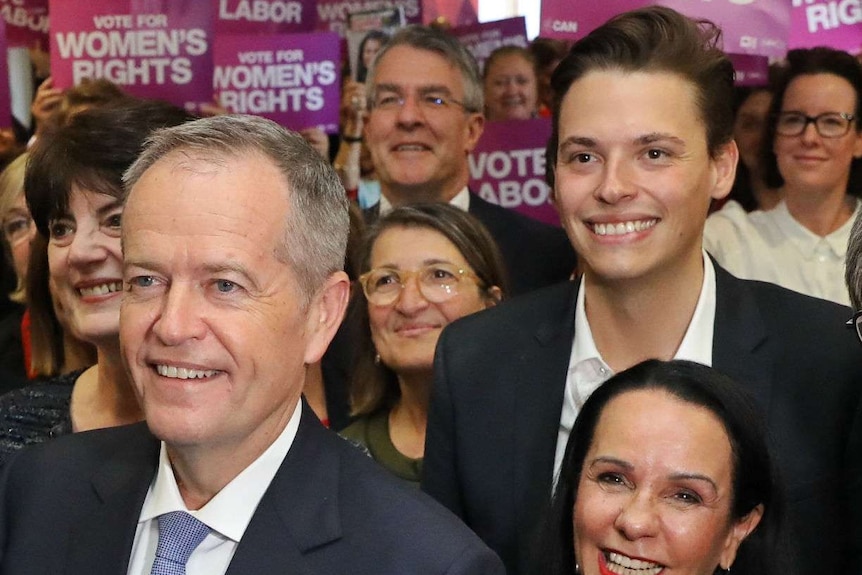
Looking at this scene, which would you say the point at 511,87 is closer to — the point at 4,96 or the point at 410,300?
the point at 4,96

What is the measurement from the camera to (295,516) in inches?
80.5

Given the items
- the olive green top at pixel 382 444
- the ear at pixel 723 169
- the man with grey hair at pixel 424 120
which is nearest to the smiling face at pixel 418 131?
the man with grey hair at pixel 424 120

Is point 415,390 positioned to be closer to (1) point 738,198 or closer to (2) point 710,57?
(2) point 710,57

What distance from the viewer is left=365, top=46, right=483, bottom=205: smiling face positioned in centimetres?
477

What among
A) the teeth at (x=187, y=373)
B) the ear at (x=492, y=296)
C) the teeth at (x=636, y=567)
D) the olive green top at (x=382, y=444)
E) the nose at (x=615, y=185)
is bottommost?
the olive green top at (x=382, y=444)

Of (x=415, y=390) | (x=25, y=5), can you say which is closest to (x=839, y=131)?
(x=415, y=390)

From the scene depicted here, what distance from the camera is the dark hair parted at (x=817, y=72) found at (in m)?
4.91

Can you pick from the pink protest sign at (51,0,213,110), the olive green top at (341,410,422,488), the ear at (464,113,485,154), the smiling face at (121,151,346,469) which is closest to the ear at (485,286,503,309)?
the olive green top at (341,410,422,488)

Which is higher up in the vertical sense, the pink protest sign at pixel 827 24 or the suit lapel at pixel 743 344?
the pink protest sign at pixel 827 24

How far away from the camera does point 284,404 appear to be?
211 centimetres

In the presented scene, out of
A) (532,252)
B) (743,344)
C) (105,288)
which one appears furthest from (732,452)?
(532,252)

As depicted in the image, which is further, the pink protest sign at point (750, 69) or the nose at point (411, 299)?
the pink protest sign at point (750, 69)

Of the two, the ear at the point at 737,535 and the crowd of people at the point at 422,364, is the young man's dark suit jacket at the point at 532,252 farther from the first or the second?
the ear at the point at 737,535

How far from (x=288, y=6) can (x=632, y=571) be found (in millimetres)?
4115
